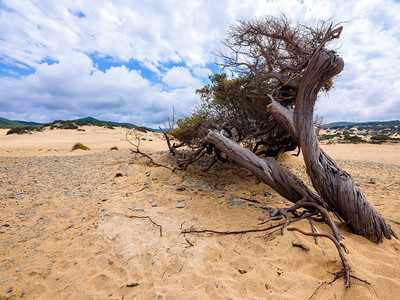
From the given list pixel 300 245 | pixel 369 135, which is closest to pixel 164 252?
pixel 300 245

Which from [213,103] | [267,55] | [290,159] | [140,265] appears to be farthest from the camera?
[290,159]

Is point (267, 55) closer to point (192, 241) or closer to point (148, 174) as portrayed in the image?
point (192, 241)

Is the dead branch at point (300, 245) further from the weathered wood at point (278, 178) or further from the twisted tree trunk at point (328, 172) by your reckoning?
the twisted tree trunk at point (328, 172)

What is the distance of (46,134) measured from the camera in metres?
29.8

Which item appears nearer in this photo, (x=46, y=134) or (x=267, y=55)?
(x=267, y=55)

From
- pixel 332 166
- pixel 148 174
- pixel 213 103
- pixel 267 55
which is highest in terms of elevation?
pixel 267 55

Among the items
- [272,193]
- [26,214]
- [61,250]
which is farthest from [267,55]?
[26,214]

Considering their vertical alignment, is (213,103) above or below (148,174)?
above

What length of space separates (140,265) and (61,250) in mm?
1487

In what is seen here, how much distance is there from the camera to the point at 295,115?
4.27m

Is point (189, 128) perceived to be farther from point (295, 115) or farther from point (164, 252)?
point (164, 252)

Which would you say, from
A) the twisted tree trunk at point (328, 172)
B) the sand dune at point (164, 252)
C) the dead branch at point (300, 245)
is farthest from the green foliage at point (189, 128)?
the dead branch at point (300, 245)

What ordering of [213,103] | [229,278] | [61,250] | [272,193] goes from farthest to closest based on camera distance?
[213,103] → [272,193] → [61,250] → [229,278]

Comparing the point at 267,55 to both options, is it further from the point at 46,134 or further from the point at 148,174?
the point at 46,134
